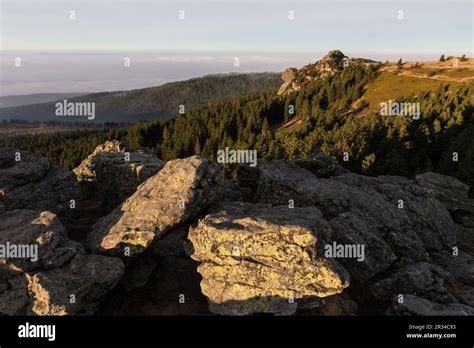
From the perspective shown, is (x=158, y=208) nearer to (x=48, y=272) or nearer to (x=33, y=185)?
(x=48, y=272)

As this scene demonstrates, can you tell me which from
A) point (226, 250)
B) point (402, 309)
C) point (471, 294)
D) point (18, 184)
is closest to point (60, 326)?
point (226, 250)

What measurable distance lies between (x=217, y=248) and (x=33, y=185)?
18.0m

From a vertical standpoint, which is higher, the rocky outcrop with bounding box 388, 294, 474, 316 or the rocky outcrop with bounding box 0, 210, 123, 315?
the rocky outcrop with bounding box 0, 210, 123, 315

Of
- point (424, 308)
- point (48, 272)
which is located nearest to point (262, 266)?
point (424, 308)

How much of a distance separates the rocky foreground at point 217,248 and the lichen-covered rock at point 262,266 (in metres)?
0.06

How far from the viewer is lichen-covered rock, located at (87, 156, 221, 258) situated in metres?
21.7

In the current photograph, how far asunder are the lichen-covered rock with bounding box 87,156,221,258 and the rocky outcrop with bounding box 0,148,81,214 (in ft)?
21.8

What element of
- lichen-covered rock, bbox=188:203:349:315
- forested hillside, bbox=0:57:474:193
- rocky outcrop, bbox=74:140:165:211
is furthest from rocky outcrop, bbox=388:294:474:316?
forested hillside, bbox=0:57:474:193

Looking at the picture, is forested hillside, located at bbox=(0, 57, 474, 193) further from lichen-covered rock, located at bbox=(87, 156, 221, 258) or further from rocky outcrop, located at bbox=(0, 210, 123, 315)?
rocky outcrop, located at bbox=(0, 210, 123, 315)

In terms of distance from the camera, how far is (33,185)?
29078 millimetres

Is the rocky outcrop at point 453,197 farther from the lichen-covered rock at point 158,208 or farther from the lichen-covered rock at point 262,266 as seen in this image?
the lichen-covered rock at point 158,208

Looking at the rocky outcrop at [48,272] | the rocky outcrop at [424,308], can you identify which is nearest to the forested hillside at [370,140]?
the rocky outcrop at [424,308]

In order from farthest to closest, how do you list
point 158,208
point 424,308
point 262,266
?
1. point 158,208
2. point 424,308
3. point 262,266

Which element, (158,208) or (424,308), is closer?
(424,308)
